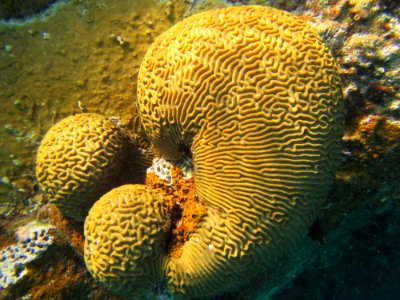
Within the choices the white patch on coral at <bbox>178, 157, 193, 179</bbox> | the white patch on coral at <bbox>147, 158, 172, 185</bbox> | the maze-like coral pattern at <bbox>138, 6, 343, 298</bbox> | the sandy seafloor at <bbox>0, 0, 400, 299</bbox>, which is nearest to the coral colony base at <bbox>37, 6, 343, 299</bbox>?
the maze-like coral pattern at <bbox>138, 6, 343, 298</bbox>

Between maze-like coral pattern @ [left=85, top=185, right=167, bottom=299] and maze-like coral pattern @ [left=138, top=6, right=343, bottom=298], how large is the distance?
1.15 feet

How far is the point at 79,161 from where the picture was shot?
3.70m

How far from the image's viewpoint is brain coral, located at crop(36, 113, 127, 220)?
3715mm

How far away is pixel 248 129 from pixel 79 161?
2322 millimetres

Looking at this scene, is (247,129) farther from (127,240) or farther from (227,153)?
(127,240)

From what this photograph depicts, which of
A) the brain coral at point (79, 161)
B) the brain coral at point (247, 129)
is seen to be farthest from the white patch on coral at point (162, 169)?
the brain coral at point (247, 129)

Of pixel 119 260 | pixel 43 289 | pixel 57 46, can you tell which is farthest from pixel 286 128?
pixel 43 289

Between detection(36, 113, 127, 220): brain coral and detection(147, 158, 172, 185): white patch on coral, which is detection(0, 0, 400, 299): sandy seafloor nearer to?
detection(36, 113, 127, 220): brain coral

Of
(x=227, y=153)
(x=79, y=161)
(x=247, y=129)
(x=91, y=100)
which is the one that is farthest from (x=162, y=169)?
(x=91, y=100)

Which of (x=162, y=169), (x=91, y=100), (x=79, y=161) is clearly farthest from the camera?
(x=91, y=100)

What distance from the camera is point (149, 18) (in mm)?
4484

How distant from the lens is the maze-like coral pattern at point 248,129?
3113mm

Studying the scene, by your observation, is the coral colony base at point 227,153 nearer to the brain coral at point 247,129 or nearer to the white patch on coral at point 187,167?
the brain coral at point 247,129

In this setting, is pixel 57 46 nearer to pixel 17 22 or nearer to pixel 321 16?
pixel 17 22
